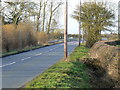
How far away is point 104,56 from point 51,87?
220 inches

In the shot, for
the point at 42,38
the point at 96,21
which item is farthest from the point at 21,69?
the point at 42,38

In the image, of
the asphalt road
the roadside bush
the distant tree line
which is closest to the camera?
the asphalt road

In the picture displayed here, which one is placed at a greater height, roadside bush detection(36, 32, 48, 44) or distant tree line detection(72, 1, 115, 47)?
distant tree line detection(72, 1, 115, 47)

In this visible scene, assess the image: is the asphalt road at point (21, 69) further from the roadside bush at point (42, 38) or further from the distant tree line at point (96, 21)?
the roadside bush at point (42, 38)

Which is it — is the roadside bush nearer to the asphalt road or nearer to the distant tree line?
the distant tree line

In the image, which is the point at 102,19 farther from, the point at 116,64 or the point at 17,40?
the point at 116,64

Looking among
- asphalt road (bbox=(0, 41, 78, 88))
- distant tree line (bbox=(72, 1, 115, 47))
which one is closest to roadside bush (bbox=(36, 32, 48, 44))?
distant tree line (bbox=(72, 1, 115, 47))

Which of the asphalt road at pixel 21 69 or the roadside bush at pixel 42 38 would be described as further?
the roadside bush at pixel 42 38

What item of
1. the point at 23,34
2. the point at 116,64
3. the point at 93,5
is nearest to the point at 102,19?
the point at 93,5

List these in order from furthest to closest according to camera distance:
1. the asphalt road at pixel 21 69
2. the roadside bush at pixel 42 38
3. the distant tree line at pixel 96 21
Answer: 1. the roadside bush at pixel 42 38
2. the distant tree line at pixel 96 21
3. the asphalt road at pixel 21 69

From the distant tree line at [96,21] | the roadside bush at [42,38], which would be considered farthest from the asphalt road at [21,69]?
the roadside bush at [42,38]

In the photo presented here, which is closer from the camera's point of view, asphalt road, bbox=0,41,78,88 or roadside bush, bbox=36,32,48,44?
asphalt road, bbox=0,41,78,88

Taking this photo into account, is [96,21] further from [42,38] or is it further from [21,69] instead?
[21,69]

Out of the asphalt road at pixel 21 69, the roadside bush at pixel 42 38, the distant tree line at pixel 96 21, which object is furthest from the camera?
the roadside bush at pixel 42 38
